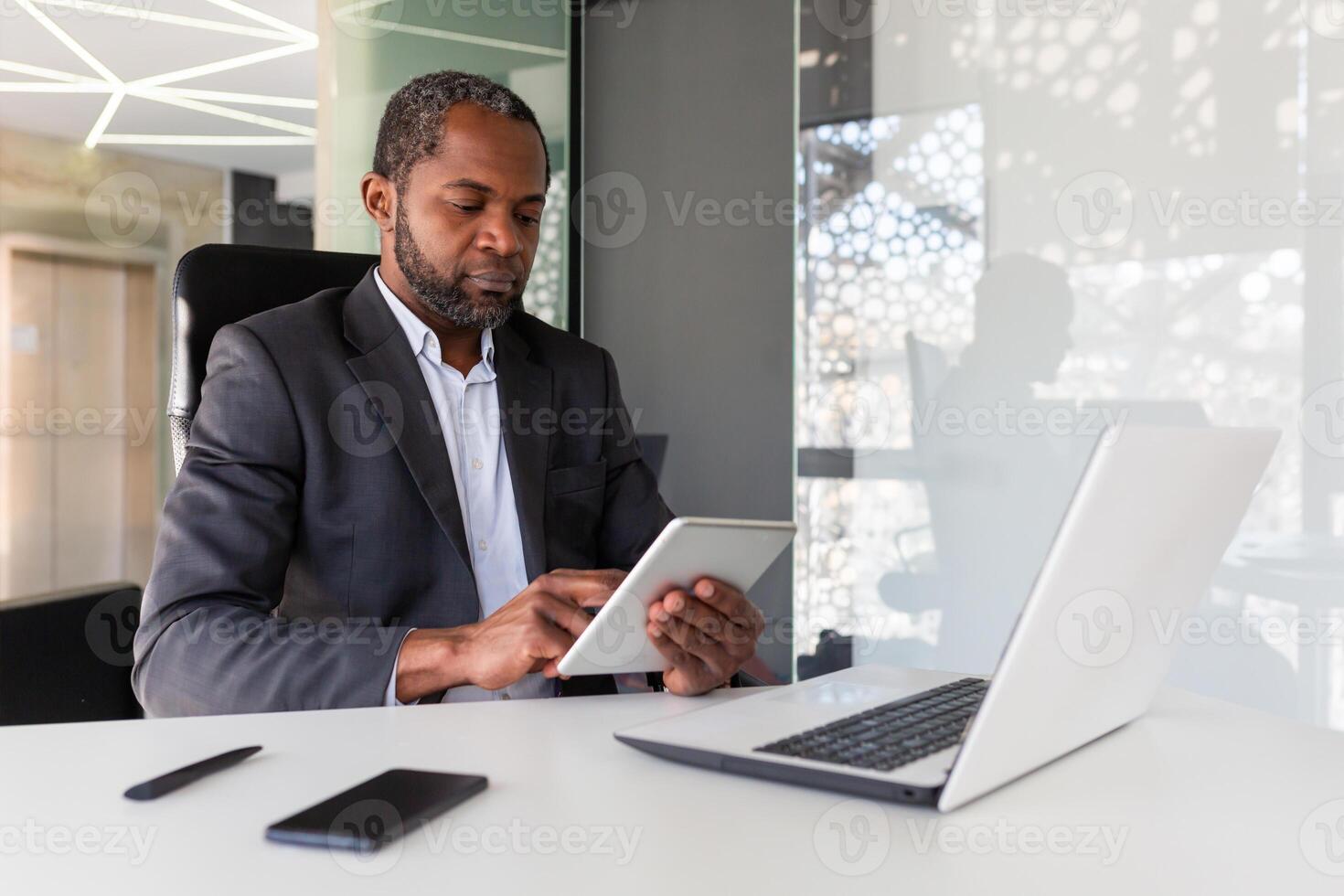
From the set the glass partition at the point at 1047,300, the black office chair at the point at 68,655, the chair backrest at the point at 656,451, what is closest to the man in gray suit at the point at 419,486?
the black office chair at the point at 68,655

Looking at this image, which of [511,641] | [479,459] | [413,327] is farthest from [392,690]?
[413,327]

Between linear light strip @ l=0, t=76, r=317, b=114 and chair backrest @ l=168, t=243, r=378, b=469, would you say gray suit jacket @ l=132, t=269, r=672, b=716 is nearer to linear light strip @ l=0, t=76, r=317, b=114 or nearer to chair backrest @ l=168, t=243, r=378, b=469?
chair backrest @ l=168, t=243, r=378, b=469

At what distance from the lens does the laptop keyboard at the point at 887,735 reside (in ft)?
2.44

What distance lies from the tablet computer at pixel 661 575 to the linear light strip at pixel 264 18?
2206 millimetres

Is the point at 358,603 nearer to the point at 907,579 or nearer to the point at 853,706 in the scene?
the point at 853,706

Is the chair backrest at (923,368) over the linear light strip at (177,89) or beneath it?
beneath

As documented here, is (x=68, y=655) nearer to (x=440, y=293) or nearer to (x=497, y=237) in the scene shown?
(x=440, y=293)

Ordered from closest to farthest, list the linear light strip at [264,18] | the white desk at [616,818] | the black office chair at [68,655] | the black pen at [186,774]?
the white desk at [616,818] → the black pen at [186,774] → the black office chair at [68,655] → the linear light strip at [264,18]

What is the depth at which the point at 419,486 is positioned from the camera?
1.40 m

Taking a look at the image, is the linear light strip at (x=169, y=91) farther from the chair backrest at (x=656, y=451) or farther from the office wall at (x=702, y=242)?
the chair backrest at (x=656, y=451)

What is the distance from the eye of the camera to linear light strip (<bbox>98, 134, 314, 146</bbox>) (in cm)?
252

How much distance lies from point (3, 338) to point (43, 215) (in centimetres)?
29

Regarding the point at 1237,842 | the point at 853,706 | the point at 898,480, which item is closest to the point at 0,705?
the point at 853,706

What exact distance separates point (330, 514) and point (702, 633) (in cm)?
56
